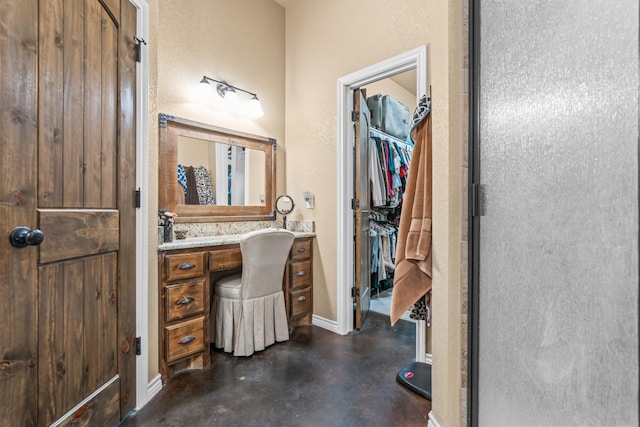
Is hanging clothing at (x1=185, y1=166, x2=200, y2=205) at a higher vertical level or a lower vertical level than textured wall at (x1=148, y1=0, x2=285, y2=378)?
→ lower

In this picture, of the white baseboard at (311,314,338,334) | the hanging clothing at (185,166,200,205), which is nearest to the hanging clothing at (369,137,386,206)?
the white baseboard at (311,314,338,334)

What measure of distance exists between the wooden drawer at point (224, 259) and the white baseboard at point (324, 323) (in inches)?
39.4

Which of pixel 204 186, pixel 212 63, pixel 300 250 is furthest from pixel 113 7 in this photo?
pixel 300 250

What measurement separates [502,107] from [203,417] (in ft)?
6.27

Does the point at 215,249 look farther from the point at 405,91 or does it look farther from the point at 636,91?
the point at 405,91

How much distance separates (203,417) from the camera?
5.33 feet

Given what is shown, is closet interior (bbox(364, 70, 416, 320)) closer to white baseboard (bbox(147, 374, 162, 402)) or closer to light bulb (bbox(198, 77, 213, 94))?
light bulb (bbox(198, 77, 213, 94))

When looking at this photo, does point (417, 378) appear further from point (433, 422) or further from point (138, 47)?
point (138, 47)

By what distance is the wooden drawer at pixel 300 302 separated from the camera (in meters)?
2.79

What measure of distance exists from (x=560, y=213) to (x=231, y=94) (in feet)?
8.80

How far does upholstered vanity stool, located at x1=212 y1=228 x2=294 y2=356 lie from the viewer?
2248mm

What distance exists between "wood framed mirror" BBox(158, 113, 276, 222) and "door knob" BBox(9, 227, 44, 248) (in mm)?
1307

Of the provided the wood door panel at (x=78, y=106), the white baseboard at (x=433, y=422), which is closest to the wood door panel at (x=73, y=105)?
the wood door panel at (x=78, y=106)

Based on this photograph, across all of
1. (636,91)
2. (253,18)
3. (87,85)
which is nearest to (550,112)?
(636,91)
